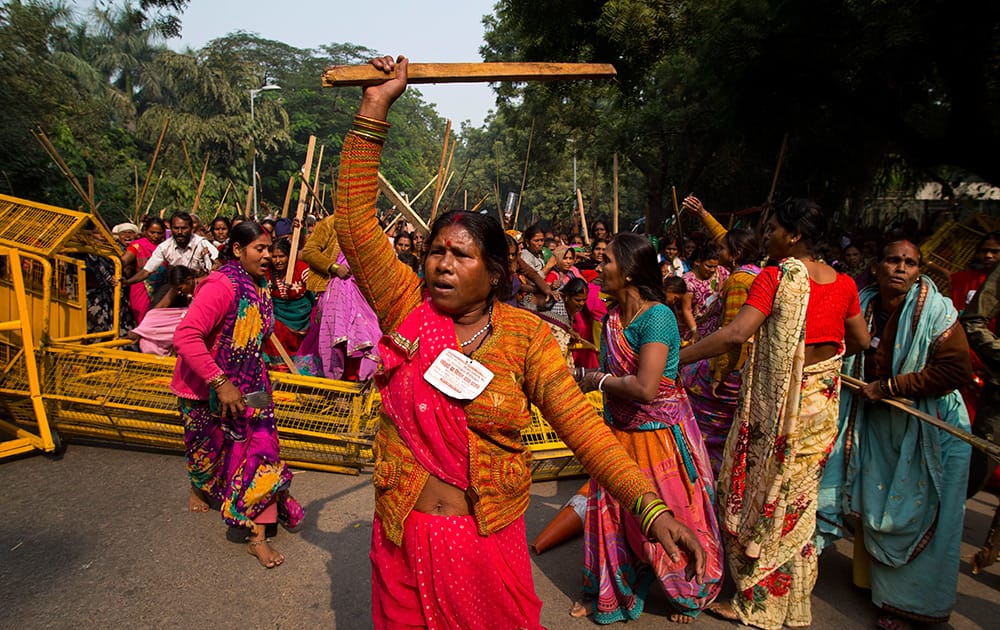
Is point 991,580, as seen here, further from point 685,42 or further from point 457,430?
point 685,42

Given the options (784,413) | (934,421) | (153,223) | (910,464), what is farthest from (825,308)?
(153,223)

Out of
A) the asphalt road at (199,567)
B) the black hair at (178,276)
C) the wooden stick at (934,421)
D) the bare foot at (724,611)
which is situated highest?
the wooden stick at (934,421)

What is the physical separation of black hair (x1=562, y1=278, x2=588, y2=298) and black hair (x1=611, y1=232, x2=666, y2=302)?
11.4 feet

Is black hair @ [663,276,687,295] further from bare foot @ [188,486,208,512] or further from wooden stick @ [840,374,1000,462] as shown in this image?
bare foot @ [188,486,208,512]

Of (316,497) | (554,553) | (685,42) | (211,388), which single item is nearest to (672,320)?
(554,553)

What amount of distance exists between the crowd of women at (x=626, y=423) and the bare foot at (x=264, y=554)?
1 cm

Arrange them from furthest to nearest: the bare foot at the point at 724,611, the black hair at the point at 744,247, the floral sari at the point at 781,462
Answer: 1. the black hair at the point at 744,247
2. the bare foot at the point at 724,611
3. the floral sari at the point at 781,462

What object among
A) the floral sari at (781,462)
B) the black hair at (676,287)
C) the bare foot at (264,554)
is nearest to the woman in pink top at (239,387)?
the bare foot at (264,554)

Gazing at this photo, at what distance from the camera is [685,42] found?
10727mm

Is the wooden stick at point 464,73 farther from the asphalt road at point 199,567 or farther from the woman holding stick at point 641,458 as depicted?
the asphalt road at point 199,567

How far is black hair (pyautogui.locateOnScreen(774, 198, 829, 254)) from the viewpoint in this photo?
3.03 metres

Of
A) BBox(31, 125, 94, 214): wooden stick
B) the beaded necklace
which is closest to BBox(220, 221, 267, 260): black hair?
the beaded necklace

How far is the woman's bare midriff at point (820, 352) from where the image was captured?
10.2 feet

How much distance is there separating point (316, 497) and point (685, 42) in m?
9.87
